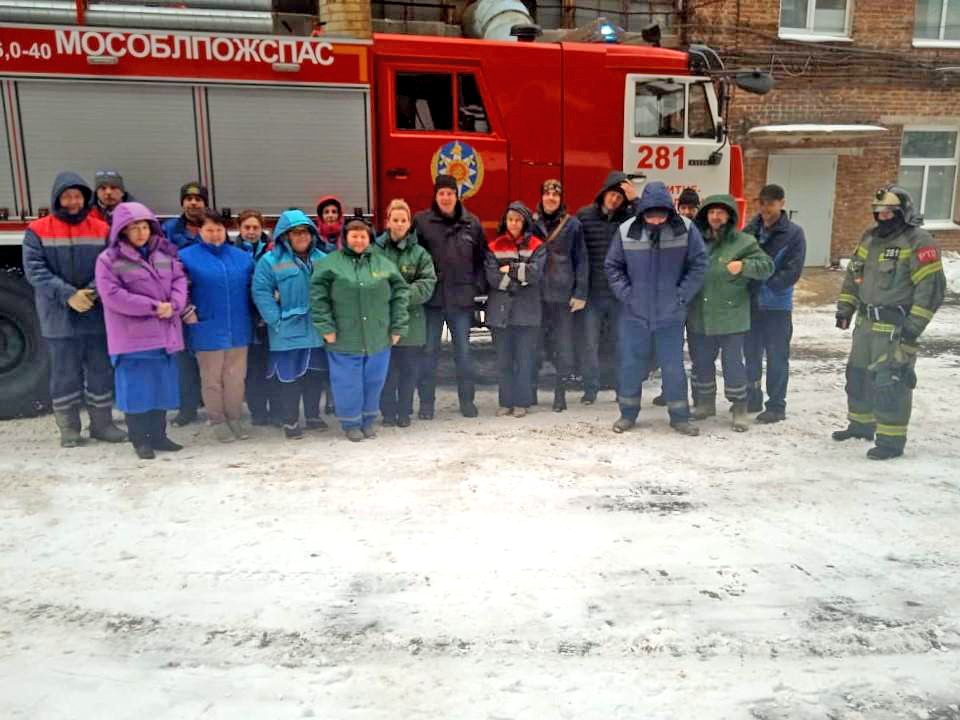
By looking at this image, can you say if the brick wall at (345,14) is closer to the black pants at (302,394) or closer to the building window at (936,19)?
the black pants at (302,394)

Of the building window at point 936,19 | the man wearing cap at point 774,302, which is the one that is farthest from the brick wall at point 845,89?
the man wearing cap at point 774,302

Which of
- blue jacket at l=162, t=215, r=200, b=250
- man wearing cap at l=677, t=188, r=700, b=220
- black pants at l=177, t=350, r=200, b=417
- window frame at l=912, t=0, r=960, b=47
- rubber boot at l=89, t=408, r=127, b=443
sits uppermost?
window frame at l=912, t=0, r=960, b=47

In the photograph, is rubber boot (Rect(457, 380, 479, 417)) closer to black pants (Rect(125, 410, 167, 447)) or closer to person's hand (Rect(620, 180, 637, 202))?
person's hand (Rect(620, 180, 637, 202))

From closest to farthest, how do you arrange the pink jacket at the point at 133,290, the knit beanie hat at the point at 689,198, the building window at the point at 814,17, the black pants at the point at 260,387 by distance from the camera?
1. the pink jacket at the point at 133,290
2. the black pants at the point at 260,387
3. the knit beanie hat at the point at 689,198
4. the building window at the point at 814,17

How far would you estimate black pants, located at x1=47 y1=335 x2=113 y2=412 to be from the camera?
5.31m

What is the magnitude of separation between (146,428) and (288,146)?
2.57m

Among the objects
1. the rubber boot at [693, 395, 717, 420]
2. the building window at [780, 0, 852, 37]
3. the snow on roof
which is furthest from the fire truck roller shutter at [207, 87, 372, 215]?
the building window at [780, 0, 852, 37]

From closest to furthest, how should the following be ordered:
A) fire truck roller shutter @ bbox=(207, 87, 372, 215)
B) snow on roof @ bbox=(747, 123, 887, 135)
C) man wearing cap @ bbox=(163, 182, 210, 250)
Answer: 1. man wearing cap @ bbox=(163, 182, 210, 250)
2. fire truck roller shutter @ bbox=(207, 87, 372, 215)
3. snow on roof @ bbox=(747, 123, 887, 135)

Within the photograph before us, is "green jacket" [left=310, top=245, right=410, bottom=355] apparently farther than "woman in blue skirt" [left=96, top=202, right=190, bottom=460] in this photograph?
Yes

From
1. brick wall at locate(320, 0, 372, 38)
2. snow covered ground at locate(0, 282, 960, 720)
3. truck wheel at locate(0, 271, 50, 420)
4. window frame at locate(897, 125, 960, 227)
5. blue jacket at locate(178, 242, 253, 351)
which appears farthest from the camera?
window frame at locate(897, 125, 960, 227)

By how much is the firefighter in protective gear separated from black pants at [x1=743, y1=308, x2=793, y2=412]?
71cm

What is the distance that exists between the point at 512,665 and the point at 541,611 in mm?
378

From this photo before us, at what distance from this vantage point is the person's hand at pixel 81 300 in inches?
199

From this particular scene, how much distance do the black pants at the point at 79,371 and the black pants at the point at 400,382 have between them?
193cm
